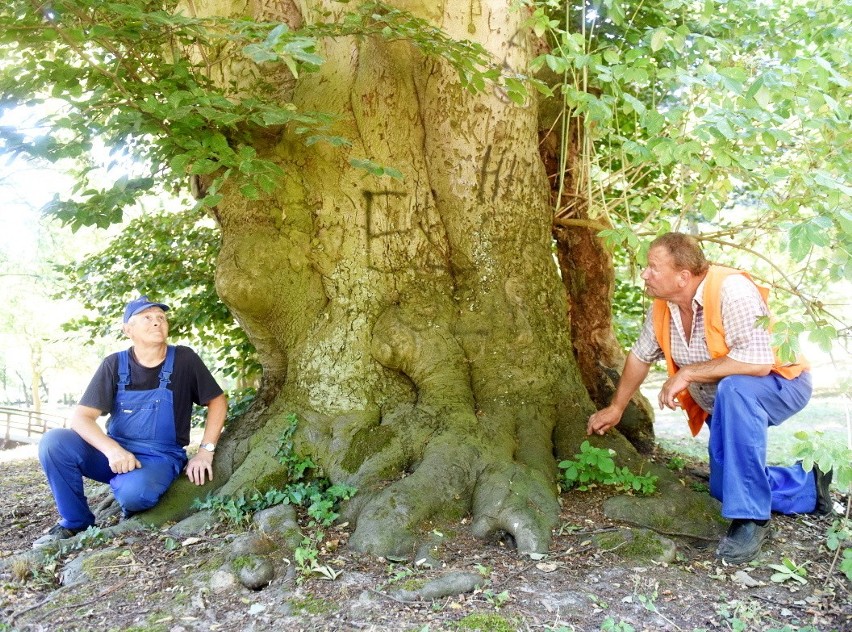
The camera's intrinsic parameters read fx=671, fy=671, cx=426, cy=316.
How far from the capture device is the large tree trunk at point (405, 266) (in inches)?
171

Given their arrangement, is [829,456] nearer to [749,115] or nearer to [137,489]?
[749,115]

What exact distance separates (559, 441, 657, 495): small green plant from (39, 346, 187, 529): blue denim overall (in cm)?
242

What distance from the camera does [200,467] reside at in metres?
4.21

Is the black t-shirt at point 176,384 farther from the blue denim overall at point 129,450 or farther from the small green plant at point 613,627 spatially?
the small green plant at point 613,627

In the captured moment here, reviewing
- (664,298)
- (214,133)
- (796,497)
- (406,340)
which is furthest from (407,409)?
(796,497)

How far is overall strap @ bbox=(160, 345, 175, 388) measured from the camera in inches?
164

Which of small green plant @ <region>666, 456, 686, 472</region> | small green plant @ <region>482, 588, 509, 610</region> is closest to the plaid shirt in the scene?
small green plant @ <region>666, 456, 686, 472</region>

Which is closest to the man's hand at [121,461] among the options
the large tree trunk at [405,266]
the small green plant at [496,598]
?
the large tree trunk at [405,266]

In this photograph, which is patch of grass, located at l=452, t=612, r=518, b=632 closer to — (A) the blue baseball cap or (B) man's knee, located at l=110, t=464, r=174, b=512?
(B) man's knee, located at l=110, t=464, r=174, b=512

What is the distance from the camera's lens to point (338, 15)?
445cm

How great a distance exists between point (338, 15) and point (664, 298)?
110 inches

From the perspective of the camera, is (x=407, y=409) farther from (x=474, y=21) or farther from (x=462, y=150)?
(x=474, y=21)

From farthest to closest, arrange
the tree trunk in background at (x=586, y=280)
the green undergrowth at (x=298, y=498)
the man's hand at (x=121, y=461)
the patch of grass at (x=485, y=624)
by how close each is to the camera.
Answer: the tree trunk in background at (x=586, y=280) < the man's hand at (x=121, y=461) < the green undergrowth at (x=298, y=498) < the patch of grass at (x=485, y=624)

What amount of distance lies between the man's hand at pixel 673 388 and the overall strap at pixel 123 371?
10.4ft
